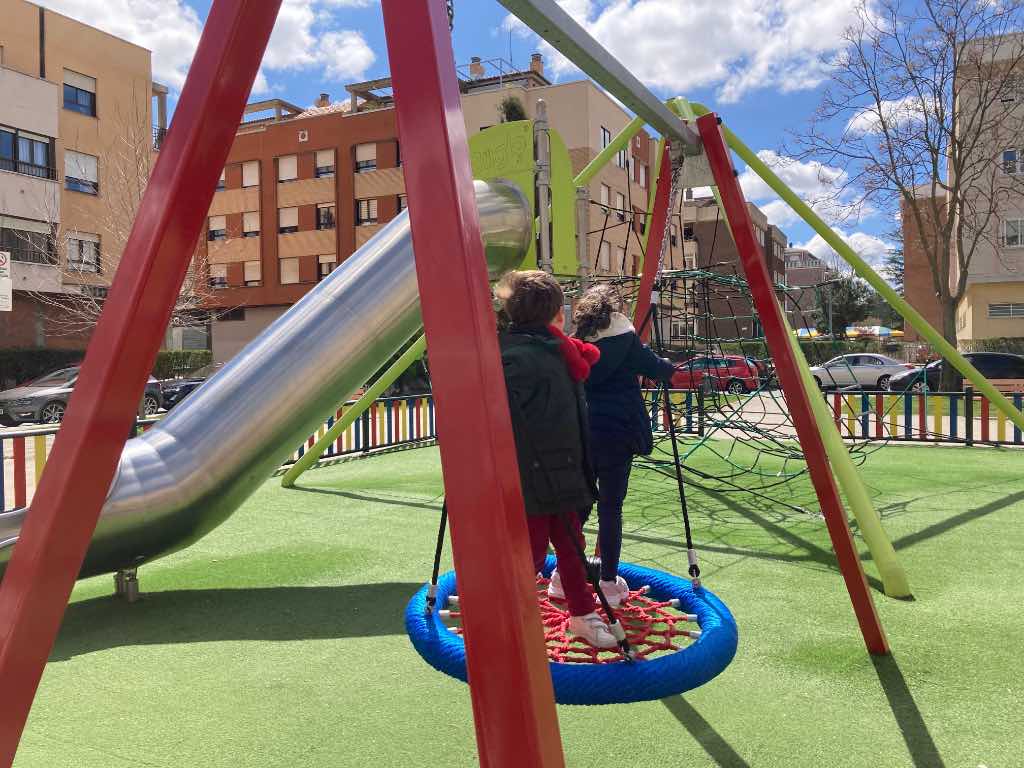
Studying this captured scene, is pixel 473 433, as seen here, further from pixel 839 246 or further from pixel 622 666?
pixel 839 246

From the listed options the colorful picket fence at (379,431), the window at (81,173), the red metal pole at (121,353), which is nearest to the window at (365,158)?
the window at (81,173)

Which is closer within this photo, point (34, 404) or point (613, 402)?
point (613, 402)

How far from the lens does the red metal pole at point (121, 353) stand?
199 centimetres

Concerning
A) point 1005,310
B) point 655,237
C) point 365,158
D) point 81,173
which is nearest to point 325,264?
point 365,158

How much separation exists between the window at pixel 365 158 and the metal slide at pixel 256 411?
36137 mm

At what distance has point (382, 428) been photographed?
12672mm

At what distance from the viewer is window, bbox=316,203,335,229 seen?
39656 millimetres

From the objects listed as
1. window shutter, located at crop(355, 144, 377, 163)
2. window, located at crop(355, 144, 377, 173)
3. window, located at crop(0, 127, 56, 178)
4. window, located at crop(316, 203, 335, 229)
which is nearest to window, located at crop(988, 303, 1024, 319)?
window, located at crop(355, 144, 377, 173)

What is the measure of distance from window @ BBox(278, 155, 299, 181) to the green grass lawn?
37.0 metres

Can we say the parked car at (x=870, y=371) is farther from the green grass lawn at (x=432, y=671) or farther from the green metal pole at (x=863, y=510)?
the green metal pole at (x=863, y=510)

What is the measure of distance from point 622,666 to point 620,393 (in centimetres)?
147

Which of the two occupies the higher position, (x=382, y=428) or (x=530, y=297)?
(x=530, y=297)

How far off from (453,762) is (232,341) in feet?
133

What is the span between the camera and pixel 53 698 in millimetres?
3279
